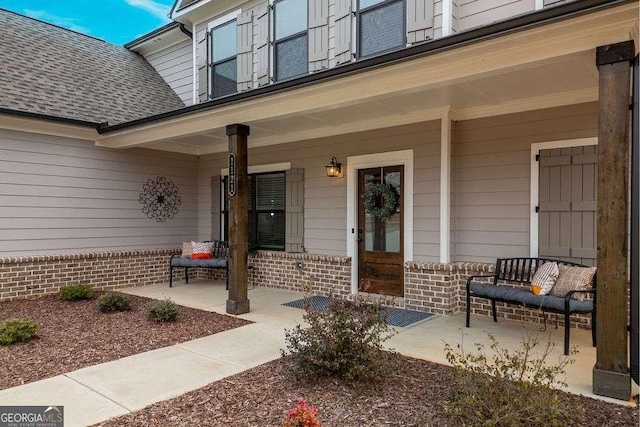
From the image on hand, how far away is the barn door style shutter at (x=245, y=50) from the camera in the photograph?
25.0 feet

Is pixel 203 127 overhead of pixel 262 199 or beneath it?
overhead

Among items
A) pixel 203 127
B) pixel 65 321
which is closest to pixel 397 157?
pixel 203 127

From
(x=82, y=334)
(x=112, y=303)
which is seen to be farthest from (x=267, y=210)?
(x=82, y=334)

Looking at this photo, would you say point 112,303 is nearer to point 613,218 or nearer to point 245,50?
point 245,50

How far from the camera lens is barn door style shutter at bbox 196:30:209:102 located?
8.38 meters

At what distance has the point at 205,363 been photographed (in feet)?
12.3

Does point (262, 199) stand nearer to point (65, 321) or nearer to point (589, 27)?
point (65, 321)

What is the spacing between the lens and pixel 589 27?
2.98 meters

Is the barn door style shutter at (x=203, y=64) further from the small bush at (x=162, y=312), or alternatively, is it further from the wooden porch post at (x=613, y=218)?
the wooden porch post at (x=613, y=218)

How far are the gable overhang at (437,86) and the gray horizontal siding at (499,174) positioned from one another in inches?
6.9

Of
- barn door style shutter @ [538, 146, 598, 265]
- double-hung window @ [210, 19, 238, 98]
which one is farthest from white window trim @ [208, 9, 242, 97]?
barn door style shutter @ [538, 146, 598, 265]

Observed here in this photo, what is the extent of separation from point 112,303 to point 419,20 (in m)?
5.64

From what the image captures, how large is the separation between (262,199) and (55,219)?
3.42 meters

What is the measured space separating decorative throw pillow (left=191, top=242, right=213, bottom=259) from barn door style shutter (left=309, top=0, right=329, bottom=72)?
12.3 feet
